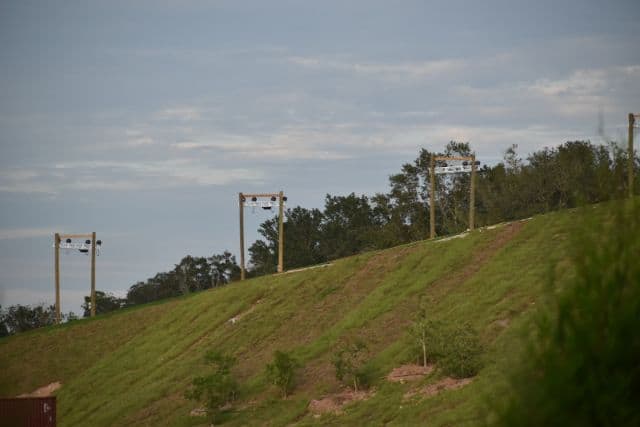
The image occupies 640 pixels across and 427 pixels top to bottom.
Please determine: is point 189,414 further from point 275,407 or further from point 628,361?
point 628,361

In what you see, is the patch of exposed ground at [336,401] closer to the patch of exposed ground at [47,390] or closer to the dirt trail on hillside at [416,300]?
the dirt trail on hillside at [416,300]

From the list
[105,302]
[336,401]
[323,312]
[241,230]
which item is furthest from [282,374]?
[105,302]

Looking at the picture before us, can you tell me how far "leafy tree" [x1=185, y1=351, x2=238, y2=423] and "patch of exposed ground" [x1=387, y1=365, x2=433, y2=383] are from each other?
6287 millimetres

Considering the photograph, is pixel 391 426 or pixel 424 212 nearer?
pixel 391 426

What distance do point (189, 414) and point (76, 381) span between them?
1371 cm

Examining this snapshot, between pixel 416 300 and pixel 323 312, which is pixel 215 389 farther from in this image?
pixel 416 300

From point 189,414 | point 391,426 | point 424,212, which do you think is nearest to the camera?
point 391,426

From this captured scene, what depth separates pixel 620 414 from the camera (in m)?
7.89

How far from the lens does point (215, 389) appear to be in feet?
99.7

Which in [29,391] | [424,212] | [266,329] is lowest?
[29,391]

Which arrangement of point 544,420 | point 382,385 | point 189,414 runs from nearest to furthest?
point 544,420 → point 382,385 → point 189,414

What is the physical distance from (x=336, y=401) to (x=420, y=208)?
49501 mm

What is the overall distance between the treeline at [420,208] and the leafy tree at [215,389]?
1094 inches

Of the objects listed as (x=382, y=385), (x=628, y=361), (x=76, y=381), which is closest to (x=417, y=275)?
(x=382, y=385)
